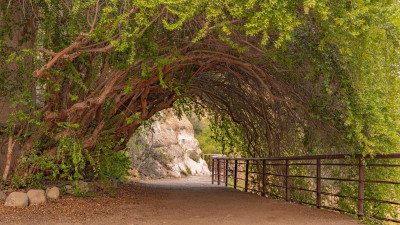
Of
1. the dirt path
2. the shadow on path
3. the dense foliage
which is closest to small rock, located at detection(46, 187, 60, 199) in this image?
the dirt path

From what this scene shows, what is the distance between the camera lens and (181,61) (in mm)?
7328

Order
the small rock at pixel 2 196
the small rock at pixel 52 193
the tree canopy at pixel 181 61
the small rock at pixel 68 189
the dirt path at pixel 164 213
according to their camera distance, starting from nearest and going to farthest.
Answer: the tree canopy at pixel 181 61 → the dirt path at pixel 164 213 → the small rock at pixel 2 196 → the small rock at pixel 52 193 → the small rock at pixel 68 189

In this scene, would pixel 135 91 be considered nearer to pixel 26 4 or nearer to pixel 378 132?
pixel 26 4

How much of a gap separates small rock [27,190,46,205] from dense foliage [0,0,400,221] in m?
0.40

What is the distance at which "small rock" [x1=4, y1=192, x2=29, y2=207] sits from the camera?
6043 millimetres

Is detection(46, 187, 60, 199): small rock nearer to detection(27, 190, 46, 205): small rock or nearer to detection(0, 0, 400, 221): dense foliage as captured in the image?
detection(27, 190, 46, 205): small rock

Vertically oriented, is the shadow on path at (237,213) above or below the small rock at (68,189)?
below

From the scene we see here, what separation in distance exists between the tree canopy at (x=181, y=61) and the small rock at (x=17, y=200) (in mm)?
573

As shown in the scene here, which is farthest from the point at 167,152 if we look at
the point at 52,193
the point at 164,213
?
the point at 164,213

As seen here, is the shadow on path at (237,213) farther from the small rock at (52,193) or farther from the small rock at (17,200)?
the small rock at (17,200)

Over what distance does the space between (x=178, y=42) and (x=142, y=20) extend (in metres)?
1.81

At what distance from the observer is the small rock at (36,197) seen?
6354 mm

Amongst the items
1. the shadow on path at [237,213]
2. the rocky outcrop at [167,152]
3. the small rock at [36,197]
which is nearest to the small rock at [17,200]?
the small rock at [36,197]

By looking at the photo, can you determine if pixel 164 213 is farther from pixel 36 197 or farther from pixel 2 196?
pixel 2 196
